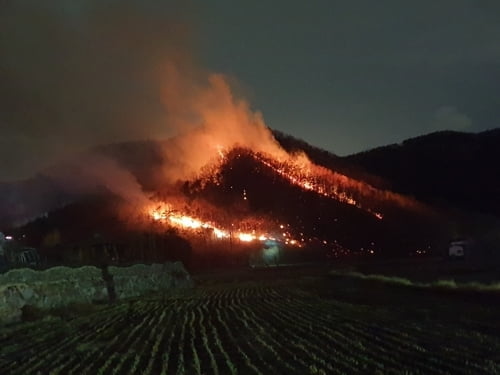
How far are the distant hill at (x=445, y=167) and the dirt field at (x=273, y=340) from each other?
3721 inches

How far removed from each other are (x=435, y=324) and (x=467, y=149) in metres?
148

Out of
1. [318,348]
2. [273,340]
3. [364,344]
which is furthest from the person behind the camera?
[273,340]

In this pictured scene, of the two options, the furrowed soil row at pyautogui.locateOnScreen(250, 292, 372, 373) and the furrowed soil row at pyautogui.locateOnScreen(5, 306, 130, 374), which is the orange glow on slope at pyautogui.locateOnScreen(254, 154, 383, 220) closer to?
the furrowed soil row at pyautogui.locateOnScreen(5, 306, 130, 374)

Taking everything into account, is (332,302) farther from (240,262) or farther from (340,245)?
(340,245)

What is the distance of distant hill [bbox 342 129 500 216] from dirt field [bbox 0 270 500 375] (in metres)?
94.5

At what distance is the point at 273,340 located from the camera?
18969 millimetres

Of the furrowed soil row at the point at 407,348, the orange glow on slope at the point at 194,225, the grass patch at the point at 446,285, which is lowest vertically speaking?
the furrowed soil row at the point at 407,348

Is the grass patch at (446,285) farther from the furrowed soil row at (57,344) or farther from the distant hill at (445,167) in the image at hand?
the distant hill at (445,167)

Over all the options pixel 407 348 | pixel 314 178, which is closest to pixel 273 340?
pixel 407 348

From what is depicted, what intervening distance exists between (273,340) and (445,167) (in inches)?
5622

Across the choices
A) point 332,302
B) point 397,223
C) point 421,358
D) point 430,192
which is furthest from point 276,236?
point 421,358

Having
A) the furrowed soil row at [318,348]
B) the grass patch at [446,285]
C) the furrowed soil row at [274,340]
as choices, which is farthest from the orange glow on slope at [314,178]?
the furrowed soil row at [318,348]

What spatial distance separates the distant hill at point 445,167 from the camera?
130 m

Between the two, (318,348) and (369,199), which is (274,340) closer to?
(318,348)
